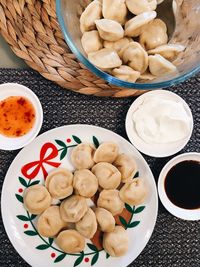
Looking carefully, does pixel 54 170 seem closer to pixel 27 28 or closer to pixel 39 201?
pixel 39 201

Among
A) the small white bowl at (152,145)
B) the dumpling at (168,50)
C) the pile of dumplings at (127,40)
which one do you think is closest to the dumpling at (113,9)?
the pile of dumplings at (127,40)

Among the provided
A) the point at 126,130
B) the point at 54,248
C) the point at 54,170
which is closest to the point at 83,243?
the point at 54,248

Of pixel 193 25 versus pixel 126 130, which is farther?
pixel 126 130

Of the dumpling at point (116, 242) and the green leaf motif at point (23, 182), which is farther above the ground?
the green leaf motif at point (23, 182)

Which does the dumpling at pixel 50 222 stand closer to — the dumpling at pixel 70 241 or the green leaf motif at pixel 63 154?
the dumpling at pixel 70 241

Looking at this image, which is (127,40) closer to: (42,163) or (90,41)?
(90,41)

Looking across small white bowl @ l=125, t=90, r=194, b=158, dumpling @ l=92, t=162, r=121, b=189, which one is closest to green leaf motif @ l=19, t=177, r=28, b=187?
dumpling @ l=92, t=162, r=121, b=189
